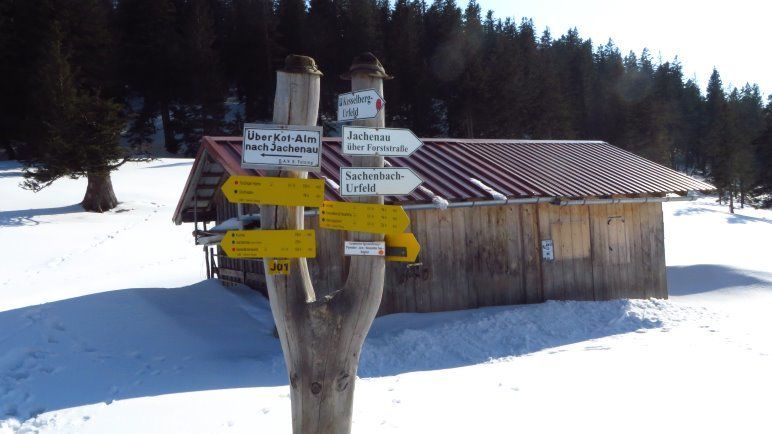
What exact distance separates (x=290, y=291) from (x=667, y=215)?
3756 centimetres

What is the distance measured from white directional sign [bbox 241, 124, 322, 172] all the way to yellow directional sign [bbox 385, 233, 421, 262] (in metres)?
0.74

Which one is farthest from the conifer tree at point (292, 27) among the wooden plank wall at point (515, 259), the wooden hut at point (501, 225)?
the wooden plank wall at point (515, 259)

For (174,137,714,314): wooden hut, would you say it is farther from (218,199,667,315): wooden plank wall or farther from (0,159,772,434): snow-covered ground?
(0,159,772,434): snow-covered ground

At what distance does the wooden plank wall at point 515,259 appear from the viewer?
1090 cm

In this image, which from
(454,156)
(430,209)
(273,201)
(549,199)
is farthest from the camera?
(454,156)

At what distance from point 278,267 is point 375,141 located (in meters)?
1.06

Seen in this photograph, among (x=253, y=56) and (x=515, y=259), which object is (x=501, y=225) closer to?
(x=515, y=259)

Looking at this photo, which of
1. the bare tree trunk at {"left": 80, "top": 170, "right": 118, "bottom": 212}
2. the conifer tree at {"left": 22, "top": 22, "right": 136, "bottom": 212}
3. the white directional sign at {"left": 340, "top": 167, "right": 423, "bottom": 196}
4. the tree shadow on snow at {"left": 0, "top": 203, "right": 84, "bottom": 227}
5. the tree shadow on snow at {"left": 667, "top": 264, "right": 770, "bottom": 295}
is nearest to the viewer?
the white directional sign at {"left": 340, "top": 167, "right": 423, "bottom": 196}

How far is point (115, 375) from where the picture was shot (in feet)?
25.4

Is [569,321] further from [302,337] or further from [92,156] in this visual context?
[92,156]

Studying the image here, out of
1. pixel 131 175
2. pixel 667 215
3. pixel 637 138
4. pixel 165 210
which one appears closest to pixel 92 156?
pixel 165 210

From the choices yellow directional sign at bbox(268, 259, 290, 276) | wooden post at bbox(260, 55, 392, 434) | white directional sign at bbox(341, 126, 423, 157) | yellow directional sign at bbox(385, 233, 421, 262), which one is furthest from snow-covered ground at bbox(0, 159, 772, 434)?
white directional sign at bbox(341, 126, 423, 157)

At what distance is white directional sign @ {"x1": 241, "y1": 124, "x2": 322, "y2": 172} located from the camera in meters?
3.96

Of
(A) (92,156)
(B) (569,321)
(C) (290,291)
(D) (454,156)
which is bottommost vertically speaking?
(B) (569,321)
